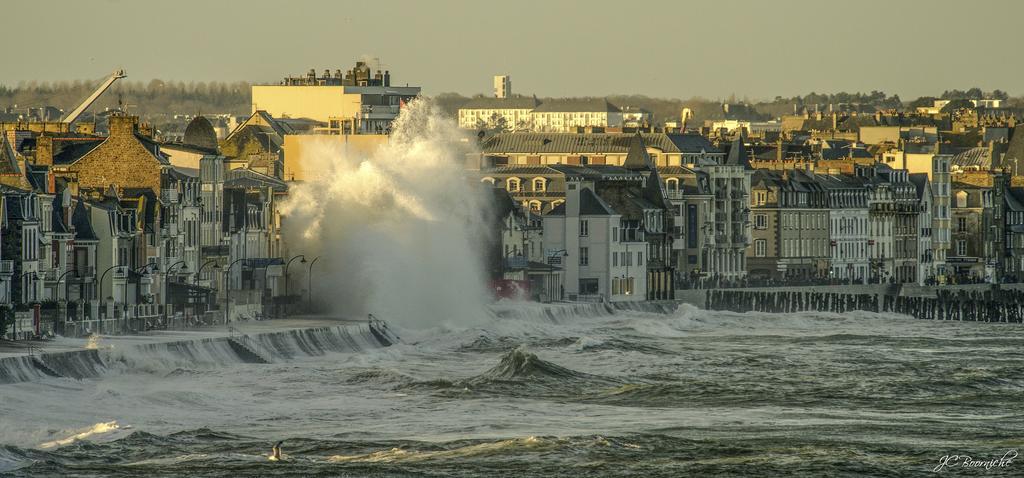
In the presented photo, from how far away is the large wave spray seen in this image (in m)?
120

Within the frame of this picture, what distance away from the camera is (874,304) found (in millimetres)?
165375

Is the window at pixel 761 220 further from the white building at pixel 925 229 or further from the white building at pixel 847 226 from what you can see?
the white building at pixel 925 229

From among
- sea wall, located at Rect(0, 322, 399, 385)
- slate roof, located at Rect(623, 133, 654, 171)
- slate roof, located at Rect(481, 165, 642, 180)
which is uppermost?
slate roof, located at Rect(623, 133, 654, 171)

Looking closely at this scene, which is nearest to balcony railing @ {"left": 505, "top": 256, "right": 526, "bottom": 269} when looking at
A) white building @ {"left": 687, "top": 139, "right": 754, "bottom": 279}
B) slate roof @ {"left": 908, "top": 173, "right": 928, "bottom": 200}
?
white building @ {"left": 687, "top": 139, "right": 754, "bottom": 279}

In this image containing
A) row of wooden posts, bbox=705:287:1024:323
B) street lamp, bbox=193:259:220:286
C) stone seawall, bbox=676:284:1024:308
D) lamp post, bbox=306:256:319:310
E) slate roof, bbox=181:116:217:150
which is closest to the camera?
street lamp, bbox=193:259:220:286

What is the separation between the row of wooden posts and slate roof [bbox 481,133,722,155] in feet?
48.6

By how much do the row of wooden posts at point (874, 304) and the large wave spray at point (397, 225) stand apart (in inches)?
1049

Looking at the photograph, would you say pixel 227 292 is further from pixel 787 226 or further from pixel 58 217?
pixel 787 226

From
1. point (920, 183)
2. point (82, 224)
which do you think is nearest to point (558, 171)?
point (920, 183)

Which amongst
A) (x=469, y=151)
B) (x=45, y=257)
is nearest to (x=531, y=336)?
(x=45, y=257)

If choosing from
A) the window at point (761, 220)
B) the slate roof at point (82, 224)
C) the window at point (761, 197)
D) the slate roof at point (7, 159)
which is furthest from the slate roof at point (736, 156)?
the slate roof at point (7, 159)

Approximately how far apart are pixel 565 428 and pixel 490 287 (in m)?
61.4

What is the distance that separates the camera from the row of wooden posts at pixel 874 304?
6147 inches

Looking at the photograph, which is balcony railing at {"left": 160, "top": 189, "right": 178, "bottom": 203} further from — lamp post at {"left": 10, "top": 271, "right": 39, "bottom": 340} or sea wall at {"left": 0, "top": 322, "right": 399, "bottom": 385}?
lamp post at {"left": 10, "top": 271, "right": 39, "bottom": 340}
